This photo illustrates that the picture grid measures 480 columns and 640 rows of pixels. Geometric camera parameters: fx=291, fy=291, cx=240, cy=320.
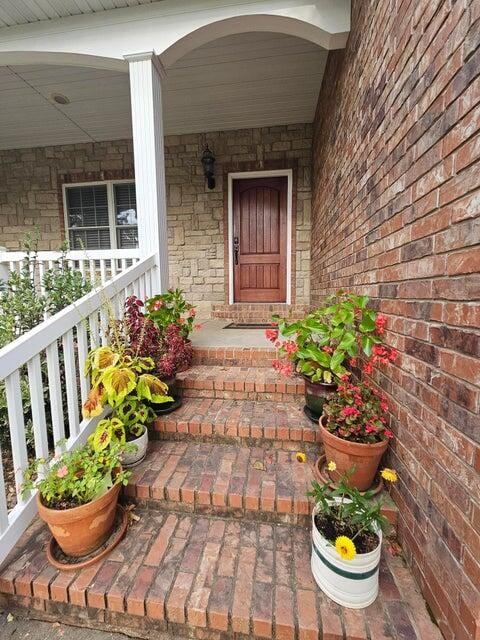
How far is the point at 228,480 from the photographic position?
1.48 m

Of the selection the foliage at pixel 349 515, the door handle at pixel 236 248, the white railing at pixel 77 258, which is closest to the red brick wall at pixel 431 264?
the foliage at pixel 349 515

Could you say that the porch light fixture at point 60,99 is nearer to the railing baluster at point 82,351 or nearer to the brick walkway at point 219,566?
the railing baluster at point 82,351

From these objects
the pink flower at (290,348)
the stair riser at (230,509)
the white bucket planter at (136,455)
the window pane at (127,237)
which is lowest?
the stair riser at (230,509)

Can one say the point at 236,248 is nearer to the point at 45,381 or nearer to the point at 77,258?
the point at 77,258

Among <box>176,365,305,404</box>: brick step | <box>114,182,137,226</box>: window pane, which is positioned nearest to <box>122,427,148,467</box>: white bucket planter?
<box>176,365,305,404</box>: brick step

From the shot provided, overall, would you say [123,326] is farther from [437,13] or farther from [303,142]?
[303,142]

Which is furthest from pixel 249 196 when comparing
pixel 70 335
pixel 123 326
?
pixel 70 335

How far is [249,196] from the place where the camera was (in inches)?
167

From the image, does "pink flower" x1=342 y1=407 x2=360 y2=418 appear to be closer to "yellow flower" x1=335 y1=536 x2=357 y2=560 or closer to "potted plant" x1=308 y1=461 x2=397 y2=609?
"potted plant" x1=308 y1=461 x2=397 y2=609

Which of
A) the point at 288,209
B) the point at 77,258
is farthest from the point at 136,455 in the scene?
the point at 288,209

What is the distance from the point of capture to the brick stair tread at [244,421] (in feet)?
5.64

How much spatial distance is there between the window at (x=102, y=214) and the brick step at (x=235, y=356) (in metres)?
2.98

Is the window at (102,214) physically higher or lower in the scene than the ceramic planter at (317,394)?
higher

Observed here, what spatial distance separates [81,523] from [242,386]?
1.17m
